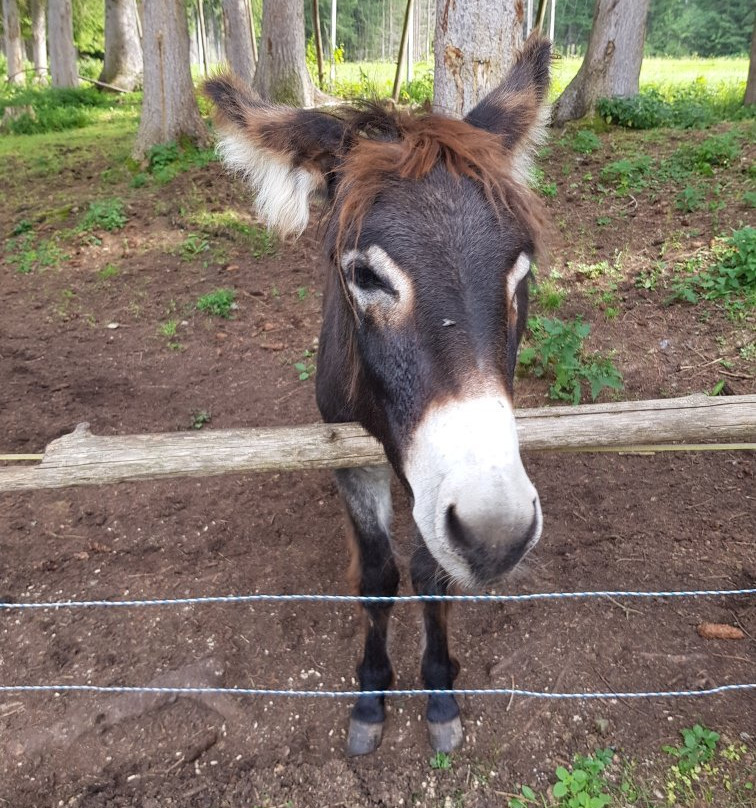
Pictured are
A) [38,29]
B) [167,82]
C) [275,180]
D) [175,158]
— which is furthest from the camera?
[38,29]

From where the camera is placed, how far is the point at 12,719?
2762 millimetres

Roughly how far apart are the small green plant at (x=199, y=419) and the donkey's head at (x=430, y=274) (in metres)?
2.74

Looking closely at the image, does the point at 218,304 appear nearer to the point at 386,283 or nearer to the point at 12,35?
the point at 386,283

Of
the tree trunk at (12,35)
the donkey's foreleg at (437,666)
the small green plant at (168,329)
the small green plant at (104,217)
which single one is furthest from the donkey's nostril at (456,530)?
the tree trunk at (12,35)

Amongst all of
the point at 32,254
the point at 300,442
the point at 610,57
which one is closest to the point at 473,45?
the point at 300,442

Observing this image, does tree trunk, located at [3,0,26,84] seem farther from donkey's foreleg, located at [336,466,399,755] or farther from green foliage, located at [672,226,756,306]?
donkey's foreleg, located at [336,466,399,755]

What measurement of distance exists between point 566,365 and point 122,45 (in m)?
21.9

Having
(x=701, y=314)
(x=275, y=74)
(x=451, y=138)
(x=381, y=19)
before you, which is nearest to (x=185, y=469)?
(x=451, y=138)

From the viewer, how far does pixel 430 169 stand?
1862 mm

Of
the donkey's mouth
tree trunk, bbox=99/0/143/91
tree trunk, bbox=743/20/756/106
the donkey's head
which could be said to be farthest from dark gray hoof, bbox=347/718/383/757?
tree trunk, bbox=99/0/143/91

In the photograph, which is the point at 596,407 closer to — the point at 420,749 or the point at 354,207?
the point at 354,207

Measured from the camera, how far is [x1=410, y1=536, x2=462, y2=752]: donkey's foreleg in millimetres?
2617

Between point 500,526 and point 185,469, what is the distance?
1281 millimetres

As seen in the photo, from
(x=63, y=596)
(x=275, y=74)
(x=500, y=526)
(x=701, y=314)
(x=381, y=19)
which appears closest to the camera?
(x=500, y=526)
